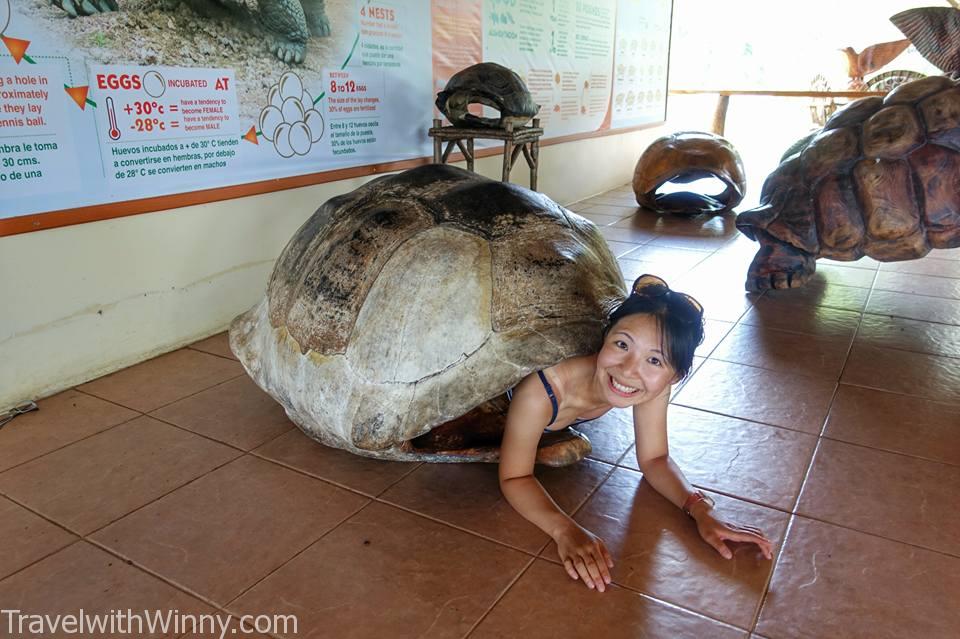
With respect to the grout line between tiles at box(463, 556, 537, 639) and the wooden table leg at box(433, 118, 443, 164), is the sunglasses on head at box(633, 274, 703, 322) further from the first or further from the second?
the wooden table leg at box(433, 118, 443, 164)

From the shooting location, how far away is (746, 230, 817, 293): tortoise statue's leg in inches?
131

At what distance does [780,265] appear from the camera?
11.0 feet

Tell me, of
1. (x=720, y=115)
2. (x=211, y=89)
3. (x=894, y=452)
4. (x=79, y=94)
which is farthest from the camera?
(x=720, y=115)

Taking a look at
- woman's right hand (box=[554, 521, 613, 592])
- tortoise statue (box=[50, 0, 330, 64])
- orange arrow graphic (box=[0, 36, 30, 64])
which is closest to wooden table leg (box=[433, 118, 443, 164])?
tortoise statue (box=[50, 0, 330, 64])

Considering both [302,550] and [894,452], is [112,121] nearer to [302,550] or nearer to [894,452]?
[302,550]

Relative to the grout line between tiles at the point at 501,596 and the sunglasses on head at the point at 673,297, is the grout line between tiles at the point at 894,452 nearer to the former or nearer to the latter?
the sunglasses on head at the point at 673,297

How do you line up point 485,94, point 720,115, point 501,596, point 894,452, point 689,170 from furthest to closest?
1. point 720,115
2. point 689,170
3. point 485,94
4. point 894,452
5. point 501,596

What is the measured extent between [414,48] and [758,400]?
103 inches

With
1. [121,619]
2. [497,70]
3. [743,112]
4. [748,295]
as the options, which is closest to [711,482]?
[121,619]

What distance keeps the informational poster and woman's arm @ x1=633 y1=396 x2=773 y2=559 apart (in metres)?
2.01

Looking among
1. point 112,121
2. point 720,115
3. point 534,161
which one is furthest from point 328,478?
point 720,115

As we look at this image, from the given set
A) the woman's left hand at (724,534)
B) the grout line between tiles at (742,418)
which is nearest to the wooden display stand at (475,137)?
the grout line between tiles at (742,418)

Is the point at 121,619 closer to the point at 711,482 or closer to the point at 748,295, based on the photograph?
the point at 711,482

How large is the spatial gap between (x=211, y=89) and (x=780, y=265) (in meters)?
2.68
